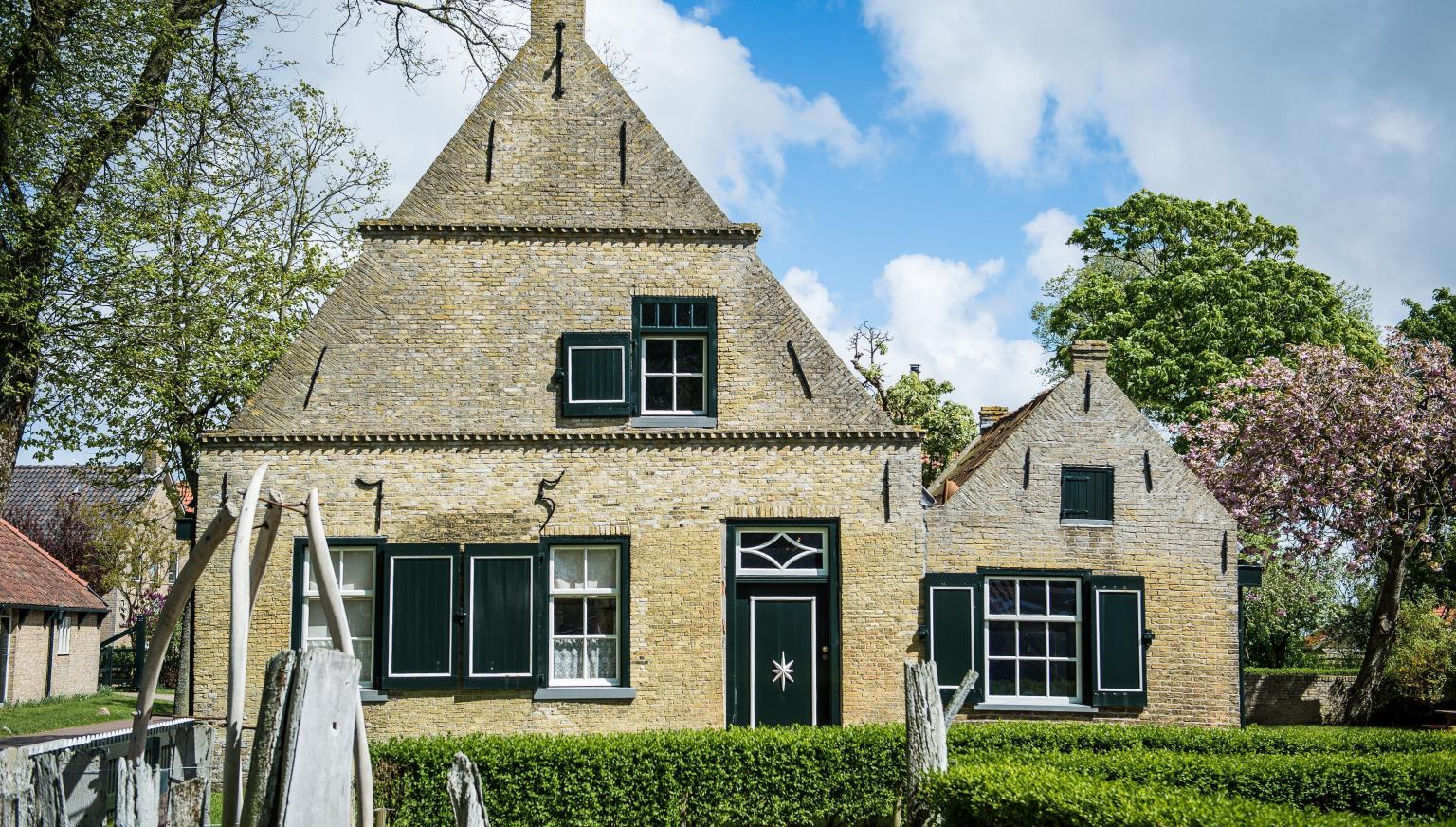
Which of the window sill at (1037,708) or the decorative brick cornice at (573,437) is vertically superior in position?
the decorative brick cornice at (573,437)

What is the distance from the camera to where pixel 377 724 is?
13.6 meters

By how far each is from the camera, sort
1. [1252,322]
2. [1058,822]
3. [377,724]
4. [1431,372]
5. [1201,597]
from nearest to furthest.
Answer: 1. [1058,822]
2. [377,724]
3. [1201,597]
4. [1431,372]
5. [1252,322]

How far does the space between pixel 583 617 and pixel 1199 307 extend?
17997 millimetres

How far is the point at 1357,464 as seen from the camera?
67.0 feet

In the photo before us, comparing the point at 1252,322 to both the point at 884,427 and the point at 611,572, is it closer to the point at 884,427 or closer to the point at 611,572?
the point at 884,427

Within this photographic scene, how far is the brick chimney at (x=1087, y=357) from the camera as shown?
15.0 meters

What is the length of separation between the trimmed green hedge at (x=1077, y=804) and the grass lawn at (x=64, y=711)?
54.2 feet

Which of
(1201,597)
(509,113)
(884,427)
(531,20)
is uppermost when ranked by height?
(531,20)

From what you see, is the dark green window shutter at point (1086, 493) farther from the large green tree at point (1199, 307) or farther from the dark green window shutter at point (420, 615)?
the large green tree at point (1199, 307)

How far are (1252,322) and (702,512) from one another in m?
17.2

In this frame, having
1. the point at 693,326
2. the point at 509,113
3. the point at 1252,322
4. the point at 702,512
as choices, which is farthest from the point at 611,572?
the point at 1252,322

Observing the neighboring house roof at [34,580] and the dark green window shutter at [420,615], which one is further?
the neighboring house roof at [34,580]

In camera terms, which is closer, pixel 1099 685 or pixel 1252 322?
pixel 1099 685

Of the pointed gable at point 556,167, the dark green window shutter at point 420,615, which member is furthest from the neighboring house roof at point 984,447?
the dark green window shutter at point 420,615
